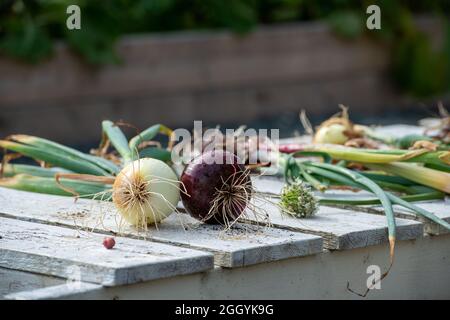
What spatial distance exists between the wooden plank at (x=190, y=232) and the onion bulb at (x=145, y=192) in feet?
0.11

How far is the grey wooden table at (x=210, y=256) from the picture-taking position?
6.64 ft

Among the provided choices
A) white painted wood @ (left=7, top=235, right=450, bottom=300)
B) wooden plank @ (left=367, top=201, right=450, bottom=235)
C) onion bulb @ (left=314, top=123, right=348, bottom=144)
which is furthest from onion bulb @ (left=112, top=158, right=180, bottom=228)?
onion bulb @ (left=314, top=123, right=348, bottom=144)

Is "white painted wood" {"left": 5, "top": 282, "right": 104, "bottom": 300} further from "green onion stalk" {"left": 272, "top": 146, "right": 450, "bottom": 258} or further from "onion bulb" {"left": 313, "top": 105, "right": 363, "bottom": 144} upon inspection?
"onion bulb" {"left": 313, "top": 105, "right": 363, "bottom": 144}

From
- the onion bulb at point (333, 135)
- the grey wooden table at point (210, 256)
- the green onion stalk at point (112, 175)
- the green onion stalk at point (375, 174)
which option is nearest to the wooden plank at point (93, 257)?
the grey wooden table at point (210, 256)

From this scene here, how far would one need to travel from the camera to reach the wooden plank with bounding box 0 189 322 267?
7.08 feet

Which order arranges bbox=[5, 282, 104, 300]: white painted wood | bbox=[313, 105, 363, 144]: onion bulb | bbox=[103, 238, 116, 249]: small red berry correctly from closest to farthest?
bbox=[5, 282, 104, 300]: white painted wood → bbox=[103, 238, 116, 249]: small red berry → bbox=[313, 105, 363, 144]: onion bulb

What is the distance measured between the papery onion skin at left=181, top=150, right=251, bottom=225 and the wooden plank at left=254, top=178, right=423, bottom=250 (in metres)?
0.13

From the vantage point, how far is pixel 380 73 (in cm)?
884

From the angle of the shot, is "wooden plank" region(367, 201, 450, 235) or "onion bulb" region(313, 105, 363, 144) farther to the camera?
"onion bulb" region(313, 105, 363, 144)

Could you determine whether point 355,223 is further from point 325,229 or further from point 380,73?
point 380,73

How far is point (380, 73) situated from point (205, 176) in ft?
21.9

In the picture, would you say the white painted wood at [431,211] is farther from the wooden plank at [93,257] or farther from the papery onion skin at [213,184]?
the wooden plank at [93,257]
